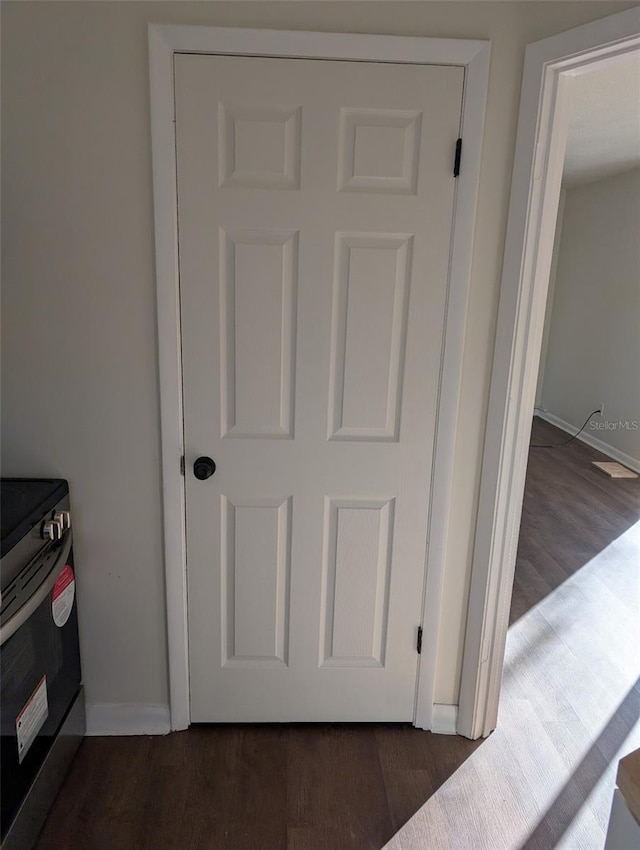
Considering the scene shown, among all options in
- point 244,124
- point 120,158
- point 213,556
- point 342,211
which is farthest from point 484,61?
point 213,556

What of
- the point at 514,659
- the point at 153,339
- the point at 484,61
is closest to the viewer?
the point at 484,61

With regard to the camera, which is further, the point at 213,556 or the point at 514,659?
the point at 514,659

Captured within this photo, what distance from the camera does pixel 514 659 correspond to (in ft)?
8.03

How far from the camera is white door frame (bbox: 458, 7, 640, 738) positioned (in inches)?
60.0

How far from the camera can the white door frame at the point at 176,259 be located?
5.05ft

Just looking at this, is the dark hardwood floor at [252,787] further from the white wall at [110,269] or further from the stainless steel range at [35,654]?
the white wall at [110,269]

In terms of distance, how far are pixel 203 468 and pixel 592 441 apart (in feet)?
15.8

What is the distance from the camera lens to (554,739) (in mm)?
2035

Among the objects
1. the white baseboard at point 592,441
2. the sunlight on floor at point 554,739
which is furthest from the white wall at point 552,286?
the sunlight on floor at point 554,739

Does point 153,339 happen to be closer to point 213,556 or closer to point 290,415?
point 290,415

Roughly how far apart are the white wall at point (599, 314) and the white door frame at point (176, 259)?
12.6 feet

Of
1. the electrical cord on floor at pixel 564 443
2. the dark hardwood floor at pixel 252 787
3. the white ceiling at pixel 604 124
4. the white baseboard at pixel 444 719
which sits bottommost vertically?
the dark hardwood floor at pixel 252 787

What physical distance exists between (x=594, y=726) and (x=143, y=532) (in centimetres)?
164

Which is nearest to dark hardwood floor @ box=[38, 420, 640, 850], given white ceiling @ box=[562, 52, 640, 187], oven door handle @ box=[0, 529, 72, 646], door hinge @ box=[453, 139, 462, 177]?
oven door handle @ box=[0, 529, 72, 646]
